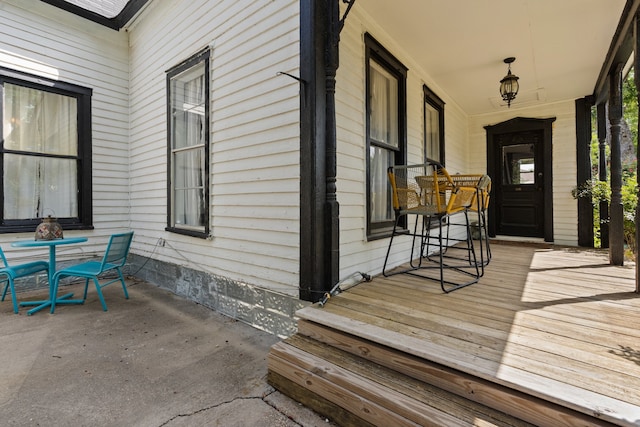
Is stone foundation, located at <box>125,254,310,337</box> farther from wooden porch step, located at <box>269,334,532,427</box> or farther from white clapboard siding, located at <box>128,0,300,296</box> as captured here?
wooden porch step, located at <box>269,334,532,427</box>

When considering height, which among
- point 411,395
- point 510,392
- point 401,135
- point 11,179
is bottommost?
point 411,395

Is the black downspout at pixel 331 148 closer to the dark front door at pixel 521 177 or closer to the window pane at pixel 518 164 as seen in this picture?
the dark front door at pixel 521 177

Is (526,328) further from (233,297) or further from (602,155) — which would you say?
(602,155)

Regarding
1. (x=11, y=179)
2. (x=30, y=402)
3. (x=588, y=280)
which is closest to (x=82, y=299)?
(x=11, y=179)

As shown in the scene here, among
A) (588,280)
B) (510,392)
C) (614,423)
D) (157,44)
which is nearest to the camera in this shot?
(614,423)

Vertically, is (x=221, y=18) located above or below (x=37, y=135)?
above

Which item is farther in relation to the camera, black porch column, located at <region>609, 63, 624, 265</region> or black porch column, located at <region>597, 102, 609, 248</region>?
black porch column, located at <region>597, 102, 609, 248</region>

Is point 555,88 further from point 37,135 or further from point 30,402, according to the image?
point 37,135

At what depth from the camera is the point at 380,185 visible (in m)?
3.27

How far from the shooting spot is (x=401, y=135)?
3.52 metres

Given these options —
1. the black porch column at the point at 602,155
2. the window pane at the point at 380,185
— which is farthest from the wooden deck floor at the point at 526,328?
the black porch column at the point at 602,155

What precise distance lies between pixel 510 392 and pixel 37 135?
5528mm

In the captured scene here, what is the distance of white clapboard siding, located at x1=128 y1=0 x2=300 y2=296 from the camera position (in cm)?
243

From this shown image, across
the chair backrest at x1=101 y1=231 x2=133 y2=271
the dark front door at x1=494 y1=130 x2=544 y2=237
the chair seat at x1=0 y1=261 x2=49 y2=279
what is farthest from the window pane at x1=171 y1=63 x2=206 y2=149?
the dark front door at x1=494 y1=130 x2=544 y2=237
